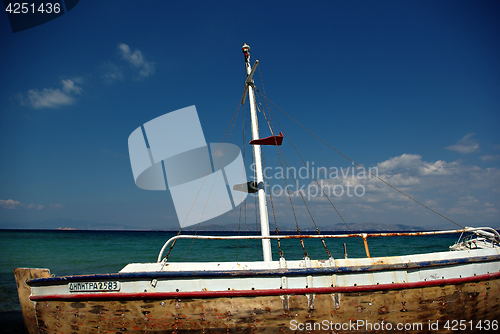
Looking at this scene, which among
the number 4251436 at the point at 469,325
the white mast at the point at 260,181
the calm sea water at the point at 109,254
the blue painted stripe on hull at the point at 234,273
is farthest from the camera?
the calm sea water at the point at 109,254

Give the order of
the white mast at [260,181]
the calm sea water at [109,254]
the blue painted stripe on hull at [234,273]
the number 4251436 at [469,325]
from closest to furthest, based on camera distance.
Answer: the blue painted stripe on hull at [234,273] < the number 4251436 at [469,325] < the white mast at [260,181] < the calm sea water at [109,254]

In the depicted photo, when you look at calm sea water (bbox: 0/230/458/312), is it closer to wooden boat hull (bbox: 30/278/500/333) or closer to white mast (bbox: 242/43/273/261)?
white mast (bbox: 242/43/273/261)

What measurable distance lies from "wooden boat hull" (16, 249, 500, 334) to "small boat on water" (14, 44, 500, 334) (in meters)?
0.02

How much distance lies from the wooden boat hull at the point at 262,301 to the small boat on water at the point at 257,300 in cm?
2

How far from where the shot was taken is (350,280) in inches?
169

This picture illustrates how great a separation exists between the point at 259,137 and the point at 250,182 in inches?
52.4

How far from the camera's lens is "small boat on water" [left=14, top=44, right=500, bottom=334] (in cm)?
414

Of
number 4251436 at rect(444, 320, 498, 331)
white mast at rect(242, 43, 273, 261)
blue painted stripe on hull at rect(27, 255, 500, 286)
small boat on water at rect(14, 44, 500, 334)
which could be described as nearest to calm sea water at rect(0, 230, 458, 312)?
white mast at rect(242, 43, 273, 261)

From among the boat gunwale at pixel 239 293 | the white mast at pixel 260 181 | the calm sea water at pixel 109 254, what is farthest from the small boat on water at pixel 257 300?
the calm sea water at pixel 109 254

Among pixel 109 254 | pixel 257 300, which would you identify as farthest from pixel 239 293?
pixel 109 254

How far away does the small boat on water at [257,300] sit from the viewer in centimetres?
414

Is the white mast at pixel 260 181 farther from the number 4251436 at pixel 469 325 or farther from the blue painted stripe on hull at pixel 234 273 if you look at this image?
the number 4251436 at pixel 469 325

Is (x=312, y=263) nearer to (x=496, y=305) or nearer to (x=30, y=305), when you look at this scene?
(x=496, y=305)

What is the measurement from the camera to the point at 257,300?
4.18 metres
